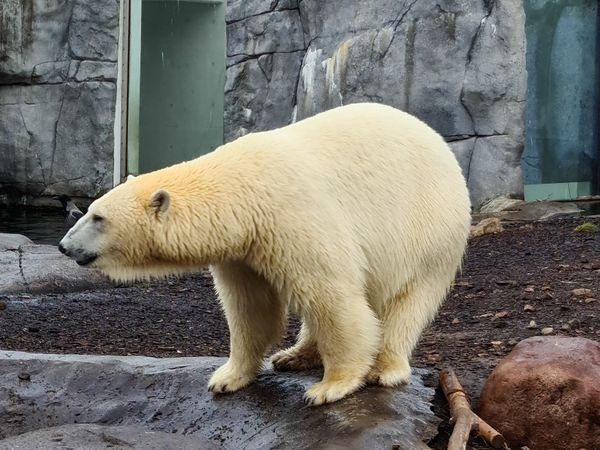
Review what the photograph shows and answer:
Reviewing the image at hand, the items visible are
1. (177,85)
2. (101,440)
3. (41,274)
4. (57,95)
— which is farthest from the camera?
(177,85)

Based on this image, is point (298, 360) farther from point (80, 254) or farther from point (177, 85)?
point (177, 85)

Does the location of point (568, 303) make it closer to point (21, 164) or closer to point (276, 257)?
point (276, 257)

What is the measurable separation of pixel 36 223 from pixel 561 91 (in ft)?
21.3

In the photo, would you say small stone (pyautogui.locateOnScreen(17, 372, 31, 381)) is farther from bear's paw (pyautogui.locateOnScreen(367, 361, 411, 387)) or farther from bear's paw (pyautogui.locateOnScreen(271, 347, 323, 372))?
bear's paw (pyautogui.locateOnScreen(367, 361, 411, 387))

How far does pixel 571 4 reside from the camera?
36.6 feet

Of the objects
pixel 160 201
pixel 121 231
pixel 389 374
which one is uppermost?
pixel 160 201

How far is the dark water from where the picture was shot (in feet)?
32.9

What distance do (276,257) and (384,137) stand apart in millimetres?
732

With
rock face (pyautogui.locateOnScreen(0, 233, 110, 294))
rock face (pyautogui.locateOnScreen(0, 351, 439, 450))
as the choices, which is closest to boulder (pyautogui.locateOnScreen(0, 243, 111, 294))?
rock face (pyautogui.locateOnScreen(0, 233, 110, 294))

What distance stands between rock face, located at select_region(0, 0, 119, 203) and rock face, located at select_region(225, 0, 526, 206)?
284cm

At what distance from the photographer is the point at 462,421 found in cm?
317

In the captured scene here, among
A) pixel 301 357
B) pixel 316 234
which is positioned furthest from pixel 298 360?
pixel 316 234

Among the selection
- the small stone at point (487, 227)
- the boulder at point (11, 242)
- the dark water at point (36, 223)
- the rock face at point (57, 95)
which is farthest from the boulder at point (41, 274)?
the rock face at point (57, 95)

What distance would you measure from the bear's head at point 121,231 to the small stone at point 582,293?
3009 mm
